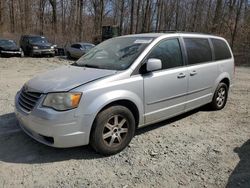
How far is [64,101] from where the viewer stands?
3.41 m

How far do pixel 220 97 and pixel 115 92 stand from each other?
3324mm

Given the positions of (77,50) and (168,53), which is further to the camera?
(77,50)

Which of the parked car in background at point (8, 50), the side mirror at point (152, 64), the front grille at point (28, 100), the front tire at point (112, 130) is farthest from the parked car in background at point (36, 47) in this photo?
the front tire at point (112, 130)

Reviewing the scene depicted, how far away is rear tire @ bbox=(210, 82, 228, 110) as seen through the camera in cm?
588

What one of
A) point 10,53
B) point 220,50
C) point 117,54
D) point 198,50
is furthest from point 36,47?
point 117,54

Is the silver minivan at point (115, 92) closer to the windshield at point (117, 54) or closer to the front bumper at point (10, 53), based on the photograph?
the windshield at point (117, 54)

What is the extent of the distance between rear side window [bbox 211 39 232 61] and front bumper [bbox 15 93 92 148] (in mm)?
3546

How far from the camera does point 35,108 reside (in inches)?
138

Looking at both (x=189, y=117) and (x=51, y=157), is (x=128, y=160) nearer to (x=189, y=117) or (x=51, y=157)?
(x=51, y=157)

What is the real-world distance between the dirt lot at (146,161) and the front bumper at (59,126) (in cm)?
33

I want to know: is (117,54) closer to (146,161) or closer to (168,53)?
(168,53)

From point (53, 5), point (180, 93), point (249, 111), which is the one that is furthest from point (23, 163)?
point (53, 5)

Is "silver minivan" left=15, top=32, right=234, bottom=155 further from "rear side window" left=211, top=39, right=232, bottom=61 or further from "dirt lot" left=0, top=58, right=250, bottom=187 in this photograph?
"rear side window" left=211, top=39, right=232, bottom=61

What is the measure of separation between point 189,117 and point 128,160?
90.3 inches
